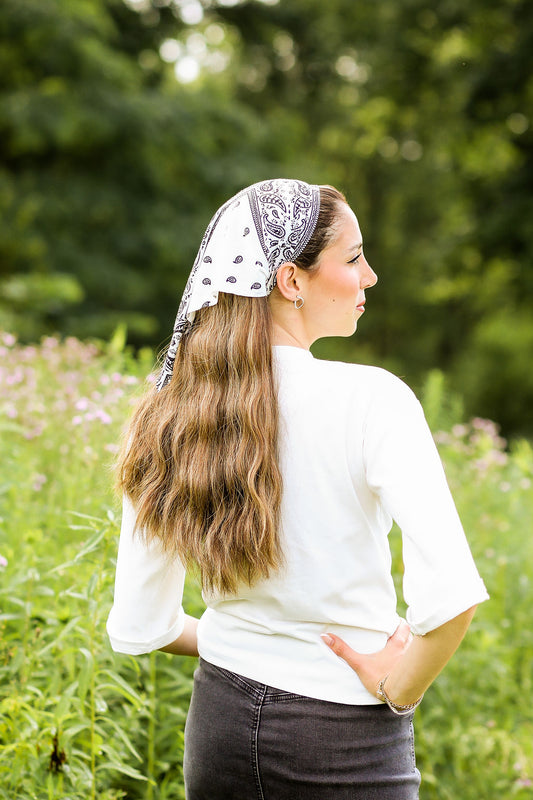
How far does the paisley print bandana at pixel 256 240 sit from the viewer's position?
1.70 m

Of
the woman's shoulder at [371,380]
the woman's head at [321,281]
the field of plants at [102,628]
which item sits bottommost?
the field of plants at [102,628]

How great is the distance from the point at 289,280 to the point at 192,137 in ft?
40.1

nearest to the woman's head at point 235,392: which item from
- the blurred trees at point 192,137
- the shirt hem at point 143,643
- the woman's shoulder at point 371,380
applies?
the woman's shoulder at point 371,380

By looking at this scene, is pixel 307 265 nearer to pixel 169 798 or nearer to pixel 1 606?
pixel 1 606

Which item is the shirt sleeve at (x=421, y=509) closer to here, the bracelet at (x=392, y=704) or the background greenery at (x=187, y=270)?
the bracelet at (x=392, y=704)

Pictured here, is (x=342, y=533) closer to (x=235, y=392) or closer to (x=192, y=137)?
(x=235, y=392)

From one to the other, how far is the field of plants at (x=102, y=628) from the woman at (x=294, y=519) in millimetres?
543

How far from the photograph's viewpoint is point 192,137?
1326 cm

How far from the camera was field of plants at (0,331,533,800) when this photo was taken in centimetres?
225

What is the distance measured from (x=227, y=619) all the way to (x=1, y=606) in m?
1.29

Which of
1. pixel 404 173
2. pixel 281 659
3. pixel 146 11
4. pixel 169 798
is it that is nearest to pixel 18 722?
pixel 169 798

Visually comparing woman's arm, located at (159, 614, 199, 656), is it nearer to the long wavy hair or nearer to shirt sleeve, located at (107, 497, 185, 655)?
shirt sleeve, located at (107, 497, 185, 655)

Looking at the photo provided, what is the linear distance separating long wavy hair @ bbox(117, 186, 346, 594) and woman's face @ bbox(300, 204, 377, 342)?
0.9 inches

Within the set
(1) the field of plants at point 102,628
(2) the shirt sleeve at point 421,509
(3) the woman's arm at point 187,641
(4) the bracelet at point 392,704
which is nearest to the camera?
(2) the shirt sleeve at point 421,509
